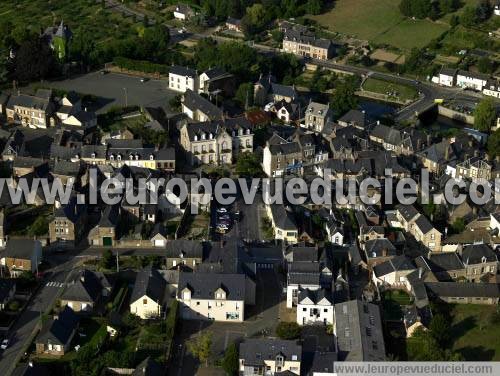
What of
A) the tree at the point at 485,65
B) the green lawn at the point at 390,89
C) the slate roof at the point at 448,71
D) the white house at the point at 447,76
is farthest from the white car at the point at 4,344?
the tree at the point at 485,65

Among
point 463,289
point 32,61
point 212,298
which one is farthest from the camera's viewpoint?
point 32,61

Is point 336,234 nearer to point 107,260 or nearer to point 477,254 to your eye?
point 477,254

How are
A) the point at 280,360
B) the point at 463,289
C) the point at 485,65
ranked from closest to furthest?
1. the point at 280,360
2. the point at 463,289
3. the point at 485,65

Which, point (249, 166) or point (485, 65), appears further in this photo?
point (485, 65)

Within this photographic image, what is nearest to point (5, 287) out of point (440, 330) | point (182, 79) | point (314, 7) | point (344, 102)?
point (440, 330)

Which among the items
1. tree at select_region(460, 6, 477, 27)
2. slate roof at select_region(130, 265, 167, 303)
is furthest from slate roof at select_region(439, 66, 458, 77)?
slate roof at select_region(130, 265, 167, 303)

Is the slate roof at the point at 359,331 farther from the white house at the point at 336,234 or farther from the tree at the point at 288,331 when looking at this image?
the white house at the point at 336,234
